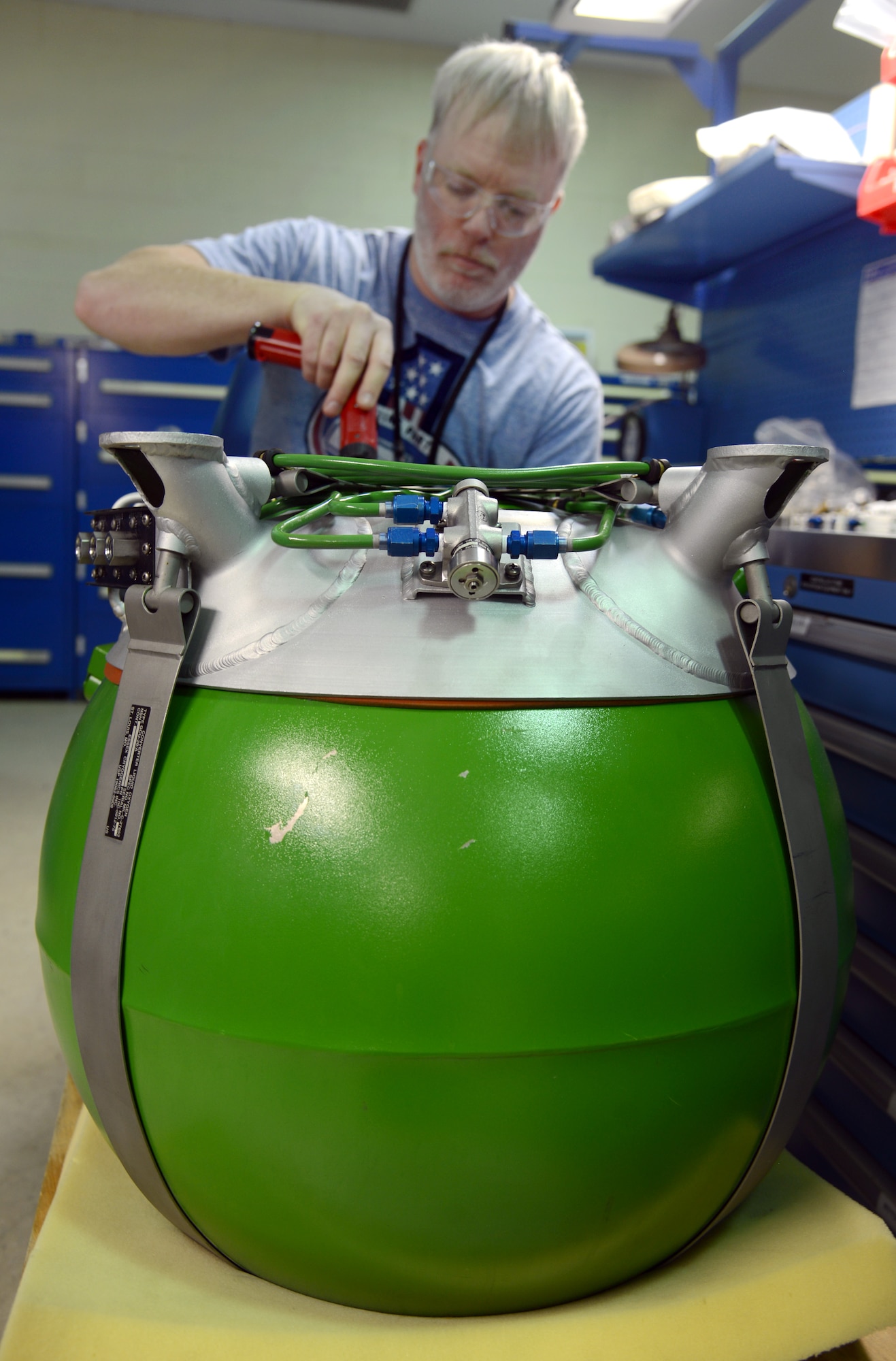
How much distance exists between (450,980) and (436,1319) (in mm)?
232

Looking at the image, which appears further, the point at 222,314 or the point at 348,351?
the point at 222,314

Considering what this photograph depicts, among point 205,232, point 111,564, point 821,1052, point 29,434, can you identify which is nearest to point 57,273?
point 205,232

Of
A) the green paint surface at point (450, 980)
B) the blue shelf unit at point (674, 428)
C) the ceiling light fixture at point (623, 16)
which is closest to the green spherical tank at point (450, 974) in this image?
the green paint surface at point (450, 980)

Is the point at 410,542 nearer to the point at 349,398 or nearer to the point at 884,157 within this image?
the point at 349,398

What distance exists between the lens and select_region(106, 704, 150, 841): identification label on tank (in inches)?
20.7

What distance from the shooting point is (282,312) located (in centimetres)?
109

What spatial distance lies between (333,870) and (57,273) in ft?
16.0

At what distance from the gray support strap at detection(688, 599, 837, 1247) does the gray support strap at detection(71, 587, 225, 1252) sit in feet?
1.07

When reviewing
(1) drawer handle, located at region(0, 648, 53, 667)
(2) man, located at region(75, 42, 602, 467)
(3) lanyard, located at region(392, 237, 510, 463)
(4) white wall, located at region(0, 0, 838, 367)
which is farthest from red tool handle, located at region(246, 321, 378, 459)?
(4) white wall, located at region(0, 0, 838, 367)

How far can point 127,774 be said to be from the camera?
53 cm

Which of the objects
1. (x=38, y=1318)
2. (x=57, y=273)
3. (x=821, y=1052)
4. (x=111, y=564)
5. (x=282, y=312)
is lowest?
(x=38, y=1318)

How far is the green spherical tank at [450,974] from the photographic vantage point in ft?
1.56

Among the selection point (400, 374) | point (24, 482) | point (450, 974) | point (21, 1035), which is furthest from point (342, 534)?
point (24, 482)

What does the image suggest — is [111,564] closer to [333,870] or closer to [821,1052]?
[333,870]
